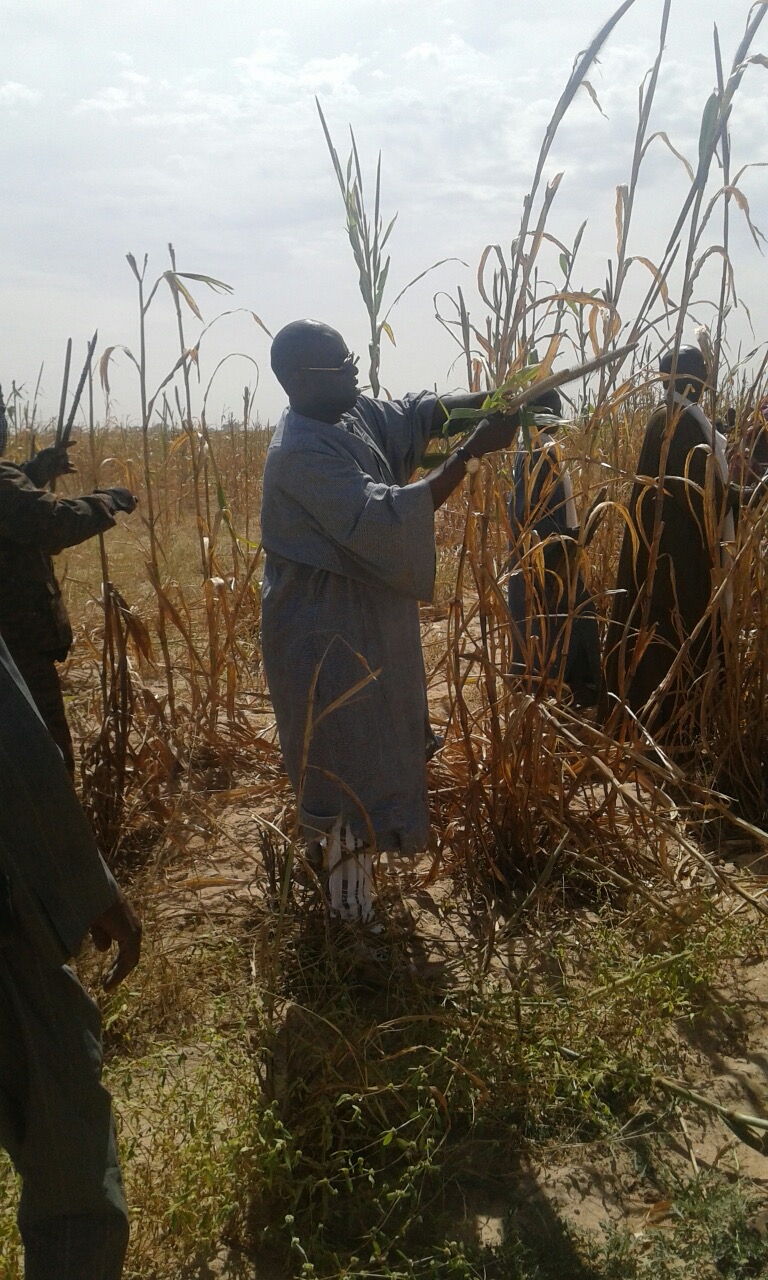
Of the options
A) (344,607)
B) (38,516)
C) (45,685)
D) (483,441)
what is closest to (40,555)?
(38,516)

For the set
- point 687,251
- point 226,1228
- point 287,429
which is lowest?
point 226,1228

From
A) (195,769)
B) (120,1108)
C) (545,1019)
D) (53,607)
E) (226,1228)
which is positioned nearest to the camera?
(226,1228)

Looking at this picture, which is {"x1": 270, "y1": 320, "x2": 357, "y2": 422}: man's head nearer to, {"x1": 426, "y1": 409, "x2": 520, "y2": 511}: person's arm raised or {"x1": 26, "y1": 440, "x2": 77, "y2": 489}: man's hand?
{"x1": 426, "y1": 409, "x2": 520, "y2": 511}: person's arm raised

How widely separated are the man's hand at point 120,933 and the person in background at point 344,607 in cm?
81

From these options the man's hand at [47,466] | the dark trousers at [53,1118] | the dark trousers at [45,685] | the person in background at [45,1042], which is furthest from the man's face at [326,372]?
the dark trousers at [53,1118]

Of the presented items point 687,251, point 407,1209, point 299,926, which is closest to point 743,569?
point 687,251

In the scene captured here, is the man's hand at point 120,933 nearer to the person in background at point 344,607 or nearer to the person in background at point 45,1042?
the person in background at point 45,1042

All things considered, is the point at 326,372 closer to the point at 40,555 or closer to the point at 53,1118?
the point at 40,555

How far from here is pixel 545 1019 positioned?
78.0 inches

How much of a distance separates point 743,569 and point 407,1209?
1.77 metres

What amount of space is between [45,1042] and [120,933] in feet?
0.82

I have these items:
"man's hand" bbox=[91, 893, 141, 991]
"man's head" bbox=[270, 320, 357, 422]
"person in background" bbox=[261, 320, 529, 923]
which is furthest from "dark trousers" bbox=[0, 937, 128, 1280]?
"man's head" bbox=[270, 320, 357, 422]

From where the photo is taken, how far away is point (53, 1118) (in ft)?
3.74

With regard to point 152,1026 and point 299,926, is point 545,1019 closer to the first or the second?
point 299,926
